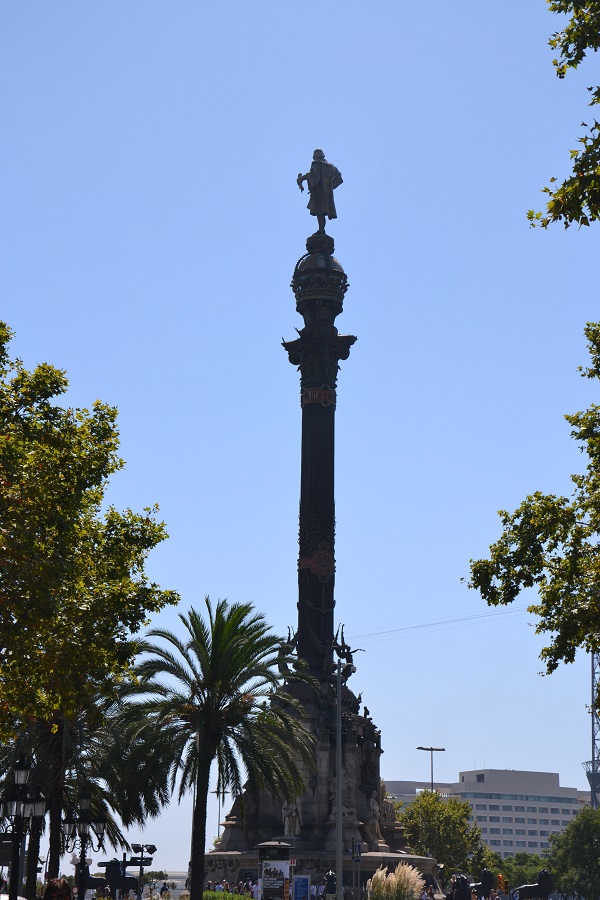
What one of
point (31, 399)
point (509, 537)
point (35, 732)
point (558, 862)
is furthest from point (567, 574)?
point (558, 862)

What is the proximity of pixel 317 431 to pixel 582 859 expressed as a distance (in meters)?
50.6

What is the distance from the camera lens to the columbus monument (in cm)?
6494

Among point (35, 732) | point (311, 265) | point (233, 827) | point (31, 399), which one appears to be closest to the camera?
point (31, 399)

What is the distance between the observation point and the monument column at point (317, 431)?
73.2 m

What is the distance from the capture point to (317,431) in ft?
250

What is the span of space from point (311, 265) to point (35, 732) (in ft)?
160

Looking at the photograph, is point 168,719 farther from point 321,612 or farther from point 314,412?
point 314,412

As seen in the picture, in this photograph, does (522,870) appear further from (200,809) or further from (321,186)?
(200,809)

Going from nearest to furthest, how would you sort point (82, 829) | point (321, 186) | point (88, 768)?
point (82, 829) → point (88, 768) → point (321, 186)

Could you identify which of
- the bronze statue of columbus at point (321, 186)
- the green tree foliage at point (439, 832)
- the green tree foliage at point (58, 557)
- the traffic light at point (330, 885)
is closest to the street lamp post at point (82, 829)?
the green tree foliage at point (58, 557)

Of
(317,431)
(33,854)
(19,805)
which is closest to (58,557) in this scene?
(19,805)

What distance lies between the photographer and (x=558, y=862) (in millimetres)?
110062

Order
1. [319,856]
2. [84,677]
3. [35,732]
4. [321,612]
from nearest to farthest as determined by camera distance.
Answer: [84,677]
[35,732]
[319,856]
[321,612]

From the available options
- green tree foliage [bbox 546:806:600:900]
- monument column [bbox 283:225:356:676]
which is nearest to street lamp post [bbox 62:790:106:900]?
monument column [bbox 283:225:356:676]
